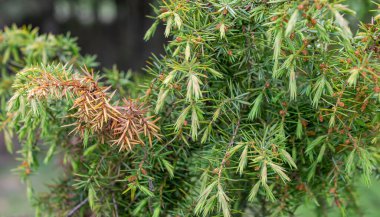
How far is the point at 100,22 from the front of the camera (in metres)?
9.15

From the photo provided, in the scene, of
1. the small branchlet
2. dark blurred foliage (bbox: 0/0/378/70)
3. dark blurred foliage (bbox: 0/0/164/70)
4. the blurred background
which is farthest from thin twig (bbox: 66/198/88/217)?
dark blurred foliage (bbox: 0/0/164/70)

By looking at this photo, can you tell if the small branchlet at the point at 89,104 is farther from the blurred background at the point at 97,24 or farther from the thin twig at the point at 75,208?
the blurred background at the point at 97,24

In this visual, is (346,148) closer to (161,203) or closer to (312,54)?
(312,54)

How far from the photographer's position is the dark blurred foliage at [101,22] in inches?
305

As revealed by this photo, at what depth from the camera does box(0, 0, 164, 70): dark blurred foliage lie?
25.4 feet

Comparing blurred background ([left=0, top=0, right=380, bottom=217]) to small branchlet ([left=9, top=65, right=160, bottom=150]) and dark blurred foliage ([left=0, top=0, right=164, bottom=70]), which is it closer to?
dark blurred foliage ([left=0, top=0, right=164, bottom=70])

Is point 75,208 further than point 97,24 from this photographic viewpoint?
No

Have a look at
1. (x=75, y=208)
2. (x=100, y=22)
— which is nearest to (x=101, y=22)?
(x=100, y=22)

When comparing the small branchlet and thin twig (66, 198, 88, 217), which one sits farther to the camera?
thin twig (66, 198, 88, 217)

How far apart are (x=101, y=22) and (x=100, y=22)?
21 mm

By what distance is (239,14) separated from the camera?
1.26 metres

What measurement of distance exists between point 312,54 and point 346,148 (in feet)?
1.08

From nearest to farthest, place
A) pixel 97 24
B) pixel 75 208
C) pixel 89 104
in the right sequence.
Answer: pixel 89 104 < pixel 75 208 < pixel 97 24

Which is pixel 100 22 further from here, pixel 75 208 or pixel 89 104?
pixel 89 104
